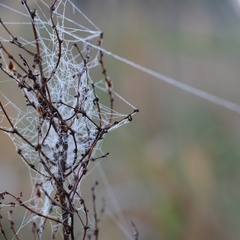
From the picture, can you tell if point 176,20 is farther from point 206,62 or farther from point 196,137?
point 196,137

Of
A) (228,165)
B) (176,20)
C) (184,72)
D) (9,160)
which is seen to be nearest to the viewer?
(9,160)

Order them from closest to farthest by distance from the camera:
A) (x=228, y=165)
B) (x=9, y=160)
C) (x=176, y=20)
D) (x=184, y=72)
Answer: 1. (x=9, y=160)
2. (x=228, y=165)
3. (x=184, y=72)
4. (x=176, y=20)

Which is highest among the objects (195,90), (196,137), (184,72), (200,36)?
(200,36)

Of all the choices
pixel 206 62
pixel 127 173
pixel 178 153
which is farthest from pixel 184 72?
pixel 127 173

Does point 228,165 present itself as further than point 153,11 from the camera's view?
No

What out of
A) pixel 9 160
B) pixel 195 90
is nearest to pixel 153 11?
pixel 195 90

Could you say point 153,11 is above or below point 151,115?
above
